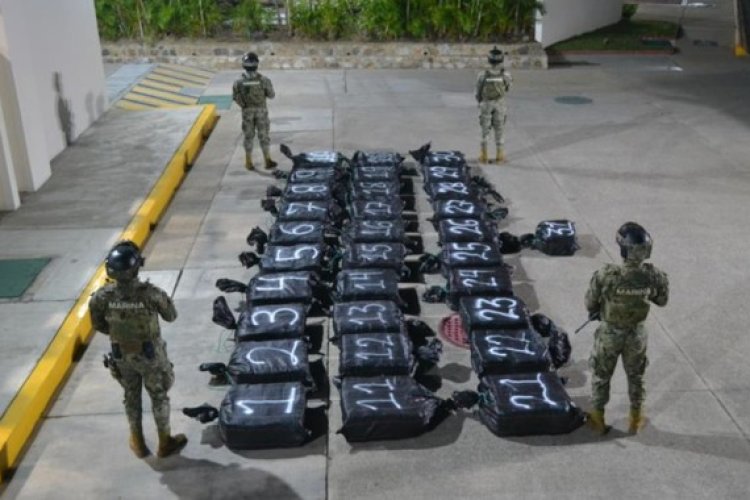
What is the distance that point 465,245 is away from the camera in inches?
378

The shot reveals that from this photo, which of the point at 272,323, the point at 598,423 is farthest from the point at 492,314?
the point at 272,323

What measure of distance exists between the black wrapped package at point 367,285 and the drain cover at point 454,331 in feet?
1.70

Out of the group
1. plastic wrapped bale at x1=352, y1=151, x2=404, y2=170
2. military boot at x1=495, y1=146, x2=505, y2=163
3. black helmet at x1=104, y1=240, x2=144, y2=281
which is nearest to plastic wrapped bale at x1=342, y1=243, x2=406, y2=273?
plastic wrapped bale at x1=352, y1=151, x2=404, y2=170

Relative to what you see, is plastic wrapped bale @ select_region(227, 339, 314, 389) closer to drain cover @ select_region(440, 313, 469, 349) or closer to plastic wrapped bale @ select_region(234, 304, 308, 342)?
plastic wrapped bale @ select_region(234, 304, 308, 342)

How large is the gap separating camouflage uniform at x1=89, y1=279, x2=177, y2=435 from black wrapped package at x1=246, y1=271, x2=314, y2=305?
2.08m

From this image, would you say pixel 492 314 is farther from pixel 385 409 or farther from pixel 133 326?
pixel 133 326

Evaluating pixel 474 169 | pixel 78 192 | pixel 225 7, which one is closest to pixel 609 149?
pixel 474 169

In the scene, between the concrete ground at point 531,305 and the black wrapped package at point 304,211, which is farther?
the black wrapped package at point 304,211

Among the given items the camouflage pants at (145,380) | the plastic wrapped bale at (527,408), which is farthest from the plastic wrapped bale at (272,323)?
the plastic wrapped bale at (527,408)

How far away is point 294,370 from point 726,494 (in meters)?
3.43

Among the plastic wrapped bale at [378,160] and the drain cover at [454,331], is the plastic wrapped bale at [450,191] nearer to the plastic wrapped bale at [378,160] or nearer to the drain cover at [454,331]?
the plastic wrapped bale at [378,160]

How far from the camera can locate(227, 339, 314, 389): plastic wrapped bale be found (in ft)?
23.1

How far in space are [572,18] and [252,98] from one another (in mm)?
14622

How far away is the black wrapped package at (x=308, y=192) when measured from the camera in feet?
36.9
